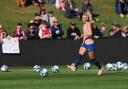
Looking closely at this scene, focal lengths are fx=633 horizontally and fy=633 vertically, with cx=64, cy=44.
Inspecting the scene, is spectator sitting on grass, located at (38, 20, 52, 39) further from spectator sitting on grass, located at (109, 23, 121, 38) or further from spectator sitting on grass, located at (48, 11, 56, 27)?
spectator sitting on grass, located at (109, 23, 121, 38)

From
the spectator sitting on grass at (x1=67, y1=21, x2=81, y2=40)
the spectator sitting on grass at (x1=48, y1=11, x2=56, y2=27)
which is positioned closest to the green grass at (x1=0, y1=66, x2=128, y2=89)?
the spectator sitting on grass at (x1=67, y1=21, x2=81, y2=40)

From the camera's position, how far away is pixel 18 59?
29359mm

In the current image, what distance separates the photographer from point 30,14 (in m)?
36.0

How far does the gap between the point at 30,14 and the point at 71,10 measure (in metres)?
2.63

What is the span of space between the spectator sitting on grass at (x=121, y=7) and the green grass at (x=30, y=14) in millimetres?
314

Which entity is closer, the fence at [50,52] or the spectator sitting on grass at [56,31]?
the fence at [50,52]

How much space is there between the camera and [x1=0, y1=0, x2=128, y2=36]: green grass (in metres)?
35.2

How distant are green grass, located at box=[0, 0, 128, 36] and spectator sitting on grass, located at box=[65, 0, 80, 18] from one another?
0.35m

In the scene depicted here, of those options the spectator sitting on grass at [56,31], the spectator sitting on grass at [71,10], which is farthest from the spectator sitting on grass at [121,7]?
the spectator sitting on grass at [56,31]

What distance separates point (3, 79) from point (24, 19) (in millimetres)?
14745

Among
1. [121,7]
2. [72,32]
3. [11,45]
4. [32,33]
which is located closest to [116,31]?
[72,32]

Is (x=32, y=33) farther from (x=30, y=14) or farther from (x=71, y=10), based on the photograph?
(x=30, y=14)

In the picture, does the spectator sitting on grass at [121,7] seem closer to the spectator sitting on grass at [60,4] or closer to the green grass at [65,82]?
the spectator sitting on grass at [60,4]

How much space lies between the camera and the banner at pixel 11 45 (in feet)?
96.2
